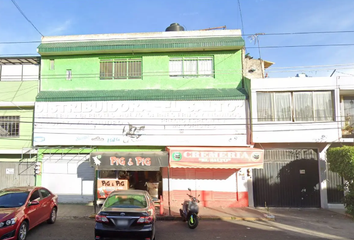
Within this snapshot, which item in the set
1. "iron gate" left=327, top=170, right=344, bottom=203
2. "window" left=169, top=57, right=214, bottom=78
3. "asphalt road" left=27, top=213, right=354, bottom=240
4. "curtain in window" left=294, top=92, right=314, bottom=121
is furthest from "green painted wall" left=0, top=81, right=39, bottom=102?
"iron gate" left=327, top=170, right=344, bottom=203

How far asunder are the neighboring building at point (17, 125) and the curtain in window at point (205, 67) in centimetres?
872

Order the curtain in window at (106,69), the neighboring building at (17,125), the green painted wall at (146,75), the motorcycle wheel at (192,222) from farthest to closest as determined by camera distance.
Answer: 1. the curtain in window at (106,69)
2. the green painted wall at (146,75)
3. the neighboring building at (17,125)
4. the motorcycle wheel at (192,222)

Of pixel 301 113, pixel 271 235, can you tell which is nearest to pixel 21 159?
pixel 271 235

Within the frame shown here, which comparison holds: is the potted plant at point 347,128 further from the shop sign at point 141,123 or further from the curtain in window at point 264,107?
the shop sign at point 141,123

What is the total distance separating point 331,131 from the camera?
1241cm

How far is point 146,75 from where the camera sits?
13922mm

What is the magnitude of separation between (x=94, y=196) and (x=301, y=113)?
1093 cm

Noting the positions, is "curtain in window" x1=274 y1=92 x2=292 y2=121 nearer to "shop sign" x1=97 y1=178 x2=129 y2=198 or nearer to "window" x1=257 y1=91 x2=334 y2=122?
"window" x1=257 y1=91 x2=334 y2=122

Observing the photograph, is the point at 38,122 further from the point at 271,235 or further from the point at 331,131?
the point at 331,131

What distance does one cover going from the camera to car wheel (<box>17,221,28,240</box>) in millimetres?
6879

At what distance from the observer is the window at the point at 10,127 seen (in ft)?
44.5

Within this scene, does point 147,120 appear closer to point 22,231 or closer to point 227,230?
point 227,230

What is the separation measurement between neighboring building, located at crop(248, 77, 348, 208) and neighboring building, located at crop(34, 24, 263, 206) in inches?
34.1

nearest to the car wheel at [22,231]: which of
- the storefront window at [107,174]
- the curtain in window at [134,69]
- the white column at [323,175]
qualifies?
the storefront window at [107,174]
